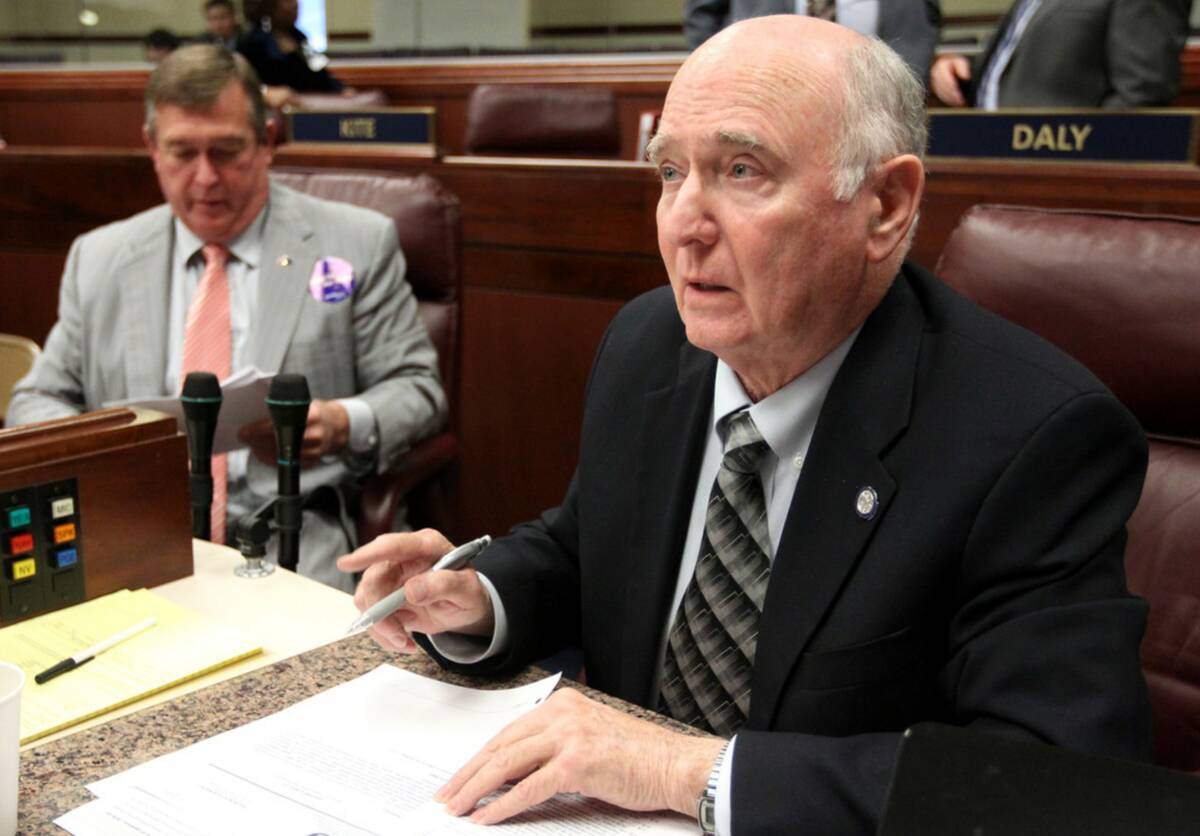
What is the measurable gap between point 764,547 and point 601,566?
0.71ft

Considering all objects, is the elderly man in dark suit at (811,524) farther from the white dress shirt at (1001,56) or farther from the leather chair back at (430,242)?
the white dress shirt at (1001,56)

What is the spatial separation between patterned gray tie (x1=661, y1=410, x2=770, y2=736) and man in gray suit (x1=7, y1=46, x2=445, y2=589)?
109 centimetres

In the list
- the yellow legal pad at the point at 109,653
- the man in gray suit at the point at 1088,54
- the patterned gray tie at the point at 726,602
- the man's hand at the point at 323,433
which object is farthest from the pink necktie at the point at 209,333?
the man in gray suit at the point at 1088,54

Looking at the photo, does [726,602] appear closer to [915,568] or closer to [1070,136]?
[915,568]

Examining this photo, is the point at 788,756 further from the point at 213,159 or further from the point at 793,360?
the point at 213,159

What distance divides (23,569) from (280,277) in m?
1.17

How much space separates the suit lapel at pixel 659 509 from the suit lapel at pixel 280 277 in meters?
1.19

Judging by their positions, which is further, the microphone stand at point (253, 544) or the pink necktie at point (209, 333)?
the pink necktie at point (209, 333)

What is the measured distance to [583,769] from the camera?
902mm

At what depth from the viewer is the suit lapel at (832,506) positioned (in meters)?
1.08

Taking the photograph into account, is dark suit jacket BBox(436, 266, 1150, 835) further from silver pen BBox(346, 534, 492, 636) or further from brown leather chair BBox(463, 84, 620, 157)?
brown leather chair BBox(463, 84, 620, 157)

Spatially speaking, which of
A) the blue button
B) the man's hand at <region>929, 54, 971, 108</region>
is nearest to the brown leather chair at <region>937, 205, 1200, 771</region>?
the blue button

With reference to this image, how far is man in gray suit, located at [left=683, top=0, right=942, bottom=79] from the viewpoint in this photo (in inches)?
118

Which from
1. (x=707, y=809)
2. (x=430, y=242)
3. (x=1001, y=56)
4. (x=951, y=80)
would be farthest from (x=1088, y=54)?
(x=707, y=809)
